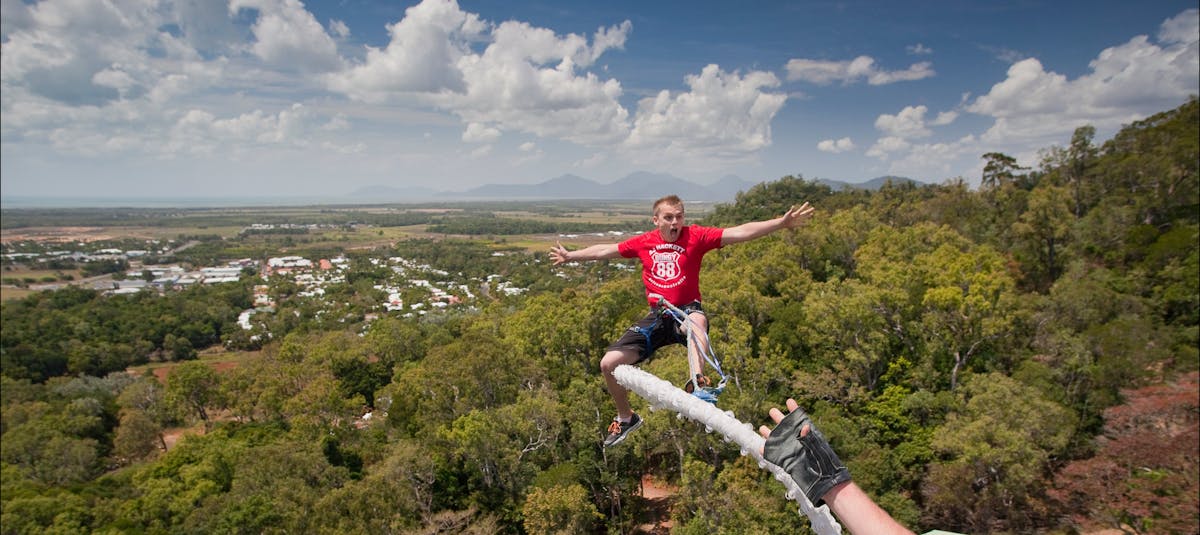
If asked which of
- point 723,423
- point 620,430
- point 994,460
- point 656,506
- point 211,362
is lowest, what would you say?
point 211,362

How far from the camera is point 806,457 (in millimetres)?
2910

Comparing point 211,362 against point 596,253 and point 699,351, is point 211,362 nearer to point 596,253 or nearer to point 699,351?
point 596,253

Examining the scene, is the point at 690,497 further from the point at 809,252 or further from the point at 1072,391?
the point at 809,252

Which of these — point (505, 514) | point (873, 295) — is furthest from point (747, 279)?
point (505, 514)

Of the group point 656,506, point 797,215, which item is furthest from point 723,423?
point 656,506

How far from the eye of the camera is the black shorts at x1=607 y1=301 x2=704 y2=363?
5593 millimetres

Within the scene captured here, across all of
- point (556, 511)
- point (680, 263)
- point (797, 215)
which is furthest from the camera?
point (556, 511)

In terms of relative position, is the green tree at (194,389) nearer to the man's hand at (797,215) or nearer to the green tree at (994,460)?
the green tree at (994,460)

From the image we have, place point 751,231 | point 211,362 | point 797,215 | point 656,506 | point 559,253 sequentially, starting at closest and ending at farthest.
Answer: point 797,215, point 751,231, point 559,253, point 656,506, point 211,362

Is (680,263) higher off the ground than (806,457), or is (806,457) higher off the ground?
(680,263)

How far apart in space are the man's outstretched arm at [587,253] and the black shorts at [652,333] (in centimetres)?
89

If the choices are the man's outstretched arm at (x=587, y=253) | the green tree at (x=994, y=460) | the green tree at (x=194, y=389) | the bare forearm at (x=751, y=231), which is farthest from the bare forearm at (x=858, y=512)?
the green tree at (x=194, y=389)

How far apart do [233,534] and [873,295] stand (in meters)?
30.0

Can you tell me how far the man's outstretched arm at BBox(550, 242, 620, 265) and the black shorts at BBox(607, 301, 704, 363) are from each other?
0.89 meters
